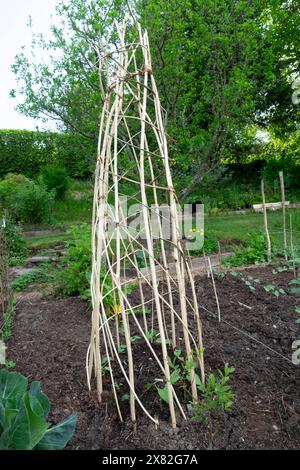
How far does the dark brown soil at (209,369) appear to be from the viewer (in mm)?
1836

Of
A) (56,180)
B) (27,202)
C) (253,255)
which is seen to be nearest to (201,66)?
(253,255)

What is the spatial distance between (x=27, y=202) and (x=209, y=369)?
6735mm

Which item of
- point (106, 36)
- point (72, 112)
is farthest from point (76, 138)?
point (106, 36)

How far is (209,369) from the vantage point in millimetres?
2297

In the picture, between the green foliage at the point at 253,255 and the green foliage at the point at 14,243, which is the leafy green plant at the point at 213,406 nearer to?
the green foliage at the point at 253,255

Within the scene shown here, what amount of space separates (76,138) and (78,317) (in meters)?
4.69

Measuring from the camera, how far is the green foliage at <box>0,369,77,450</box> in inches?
56.3

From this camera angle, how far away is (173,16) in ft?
19.4

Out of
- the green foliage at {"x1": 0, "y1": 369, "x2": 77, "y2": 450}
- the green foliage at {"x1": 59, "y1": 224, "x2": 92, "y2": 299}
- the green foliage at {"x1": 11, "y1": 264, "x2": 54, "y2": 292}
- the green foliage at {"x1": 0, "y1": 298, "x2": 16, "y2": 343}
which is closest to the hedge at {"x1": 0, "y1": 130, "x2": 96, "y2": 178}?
the green foliage at {"x1": 11, "y1": 264, "x2": 54, "y2": 292}

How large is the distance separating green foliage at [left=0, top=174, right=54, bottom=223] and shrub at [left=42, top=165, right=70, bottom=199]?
1791 mm

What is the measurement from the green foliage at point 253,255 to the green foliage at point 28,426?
367 centimetres

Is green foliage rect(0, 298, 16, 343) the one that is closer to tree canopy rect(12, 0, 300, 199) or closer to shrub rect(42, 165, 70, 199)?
tree canopy rect(12, 0, 300, 199)

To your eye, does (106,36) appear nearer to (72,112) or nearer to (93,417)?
(72,112)

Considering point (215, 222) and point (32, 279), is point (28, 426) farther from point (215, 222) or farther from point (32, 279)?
point (215, 222)
